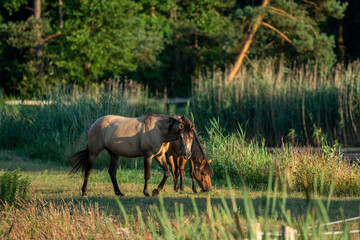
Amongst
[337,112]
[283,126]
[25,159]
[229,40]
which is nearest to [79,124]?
[25,159]

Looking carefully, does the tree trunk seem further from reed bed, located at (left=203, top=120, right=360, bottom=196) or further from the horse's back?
the horse's back

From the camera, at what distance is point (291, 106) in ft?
62.6

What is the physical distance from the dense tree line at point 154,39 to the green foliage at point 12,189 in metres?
17.4

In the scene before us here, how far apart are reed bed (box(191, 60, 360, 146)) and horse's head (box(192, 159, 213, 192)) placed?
794cm

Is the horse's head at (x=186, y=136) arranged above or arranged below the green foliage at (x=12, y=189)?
above

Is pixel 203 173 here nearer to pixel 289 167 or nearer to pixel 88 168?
pixel 289 167

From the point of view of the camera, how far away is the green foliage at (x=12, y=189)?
833 cm

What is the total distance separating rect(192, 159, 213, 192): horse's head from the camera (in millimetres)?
9534

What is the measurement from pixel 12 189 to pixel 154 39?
25.9 m

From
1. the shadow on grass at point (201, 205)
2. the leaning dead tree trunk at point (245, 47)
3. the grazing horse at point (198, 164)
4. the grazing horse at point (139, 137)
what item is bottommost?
the shadow on grass at point (201, 205)

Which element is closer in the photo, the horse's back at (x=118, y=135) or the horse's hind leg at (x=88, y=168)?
the horse's back at (x=118, y=135)

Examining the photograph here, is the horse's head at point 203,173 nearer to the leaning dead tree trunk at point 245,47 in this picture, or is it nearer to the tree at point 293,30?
the tree at point 293,30

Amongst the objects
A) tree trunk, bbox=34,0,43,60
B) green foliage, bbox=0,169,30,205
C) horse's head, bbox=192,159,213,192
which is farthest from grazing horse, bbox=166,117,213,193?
tree trunk, bbox=34,0,43,60

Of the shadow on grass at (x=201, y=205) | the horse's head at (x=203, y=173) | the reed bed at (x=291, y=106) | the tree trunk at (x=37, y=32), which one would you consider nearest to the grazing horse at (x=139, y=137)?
the shadow on grass at (x=201, y=205)
